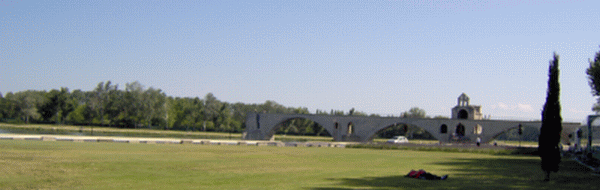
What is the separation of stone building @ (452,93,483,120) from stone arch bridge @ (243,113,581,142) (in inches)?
160

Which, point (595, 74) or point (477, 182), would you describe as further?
point (595, 74)

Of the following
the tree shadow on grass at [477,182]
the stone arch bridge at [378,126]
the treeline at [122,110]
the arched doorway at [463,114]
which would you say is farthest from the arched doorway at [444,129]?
the tree shadow on grass at [477,182]

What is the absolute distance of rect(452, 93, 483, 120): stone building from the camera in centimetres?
9319

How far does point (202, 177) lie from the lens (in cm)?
2141

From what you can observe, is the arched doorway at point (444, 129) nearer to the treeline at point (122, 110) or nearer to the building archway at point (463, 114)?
the building archway at point (463, 114)

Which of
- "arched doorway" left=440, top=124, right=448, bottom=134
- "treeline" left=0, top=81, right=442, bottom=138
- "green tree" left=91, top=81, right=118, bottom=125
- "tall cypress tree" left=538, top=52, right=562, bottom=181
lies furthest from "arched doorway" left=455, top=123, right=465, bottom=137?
"green tree" left=91, top=81, right=118, bottom=125

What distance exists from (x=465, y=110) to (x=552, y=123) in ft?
238

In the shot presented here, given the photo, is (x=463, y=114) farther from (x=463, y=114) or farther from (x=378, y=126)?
(x=378, y=126)

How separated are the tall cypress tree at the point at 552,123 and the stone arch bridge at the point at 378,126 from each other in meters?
62.0

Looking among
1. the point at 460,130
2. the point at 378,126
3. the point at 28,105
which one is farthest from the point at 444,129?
the point at 28,105

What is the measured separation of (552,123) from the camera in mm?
23375

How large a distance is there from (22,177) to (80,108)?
409 feet

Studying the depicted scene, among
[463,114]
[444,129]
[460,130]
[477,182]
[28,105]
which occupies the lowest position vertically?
[477,182]

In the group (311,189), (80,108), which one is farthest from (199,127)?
(311,189)
